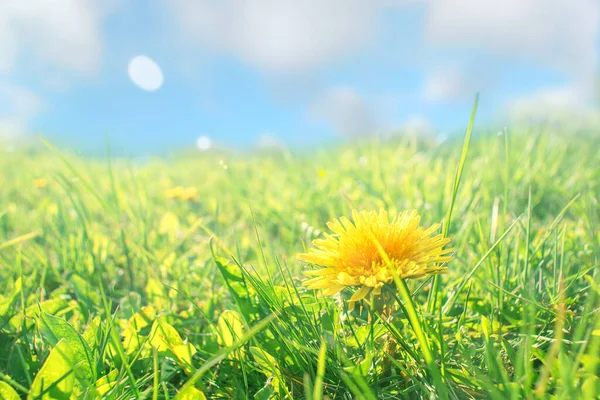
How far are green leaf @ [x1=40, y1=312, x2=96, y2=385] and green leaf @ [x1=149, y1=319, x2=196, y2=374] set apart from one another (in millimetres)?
129

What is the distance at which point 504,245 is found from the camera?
1.32 meters

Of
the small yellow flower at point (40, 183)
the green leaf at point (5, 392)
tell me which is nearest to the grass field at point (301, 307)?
the green leaf at point (5, 392)

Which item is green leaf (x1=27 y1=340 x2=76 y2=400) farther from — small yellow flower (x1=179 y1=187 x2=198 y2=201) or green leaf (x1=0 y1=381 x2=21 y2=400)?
small yellow flower (x1=179 y1=187 x2=198 y2=201)

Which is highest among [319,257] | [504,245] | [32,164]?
[32,164]

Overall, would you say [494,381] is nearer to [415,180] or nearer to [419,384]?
[419,384]

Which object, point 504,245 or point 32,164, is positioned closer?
point 504,245

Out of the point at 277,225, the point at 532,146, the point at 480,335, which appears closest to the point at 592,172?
the point at 532,146

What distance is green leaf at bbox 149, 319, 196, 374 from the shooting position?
1056mm

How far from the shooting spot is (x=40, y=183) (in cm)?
307

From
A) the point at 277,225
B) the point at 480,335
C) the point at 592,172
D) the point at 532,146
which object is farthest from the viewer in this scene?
the point at 532,146

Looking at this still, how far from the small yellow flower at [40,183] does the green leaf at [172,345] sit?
7.65 ft

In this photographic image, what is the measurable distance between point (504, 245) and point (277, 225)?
1.07 metres

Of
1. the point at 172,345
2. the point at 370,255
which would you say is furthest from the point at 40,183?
the point at 370,255

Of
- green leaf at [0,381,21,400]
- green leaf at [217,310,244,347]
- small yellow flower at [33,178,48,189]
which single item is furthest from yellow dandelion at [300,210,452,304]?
small yellow flower at [33,178,48,189]
